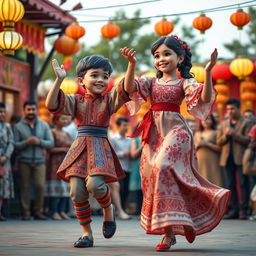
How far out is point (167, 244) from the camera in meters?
5.37

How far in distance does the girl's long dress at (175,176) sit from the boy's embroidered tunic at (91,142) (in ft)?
0.89

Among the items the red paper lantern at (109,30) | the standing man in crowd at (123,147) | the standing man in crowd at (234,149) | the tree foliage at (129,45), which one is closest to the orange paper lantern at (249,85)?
the red paper lantern at (109,30)

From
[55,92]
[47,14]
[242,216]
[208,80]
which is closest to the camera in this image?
[208,80]

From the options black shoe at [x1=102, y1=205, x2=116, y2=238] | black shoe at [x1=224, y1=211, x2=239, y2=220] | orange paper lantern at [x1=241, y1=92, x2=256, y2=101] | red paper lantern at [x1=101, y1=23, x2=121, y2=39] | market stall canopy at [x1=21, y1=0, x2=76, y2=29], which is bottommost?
black shoe at [x1=224, y1=211, x2=239, y2=220]

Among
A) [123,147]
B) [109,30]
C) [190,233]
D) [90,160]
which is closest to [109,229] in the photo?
[90,160]

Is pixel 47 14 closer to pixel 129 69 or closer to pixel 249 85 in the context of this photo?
pixel 249 85

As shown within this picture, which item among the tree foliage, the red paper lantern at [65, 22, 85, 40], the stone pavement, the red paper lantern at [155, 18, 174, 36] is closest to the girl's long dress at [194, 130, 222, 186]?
the red paper lantern at [155, 18, 174, 36]

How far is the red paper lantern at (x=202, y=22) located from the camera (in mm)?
11125

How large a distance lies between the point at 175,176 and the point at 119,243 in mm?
860

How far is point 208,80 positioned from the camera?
5.43m

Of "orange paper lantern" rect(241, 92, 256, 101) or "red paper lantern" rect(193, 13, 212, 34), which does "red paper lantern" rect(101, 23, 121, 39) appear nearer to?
"red paper lantern" rect(193, 13, 212, 34)

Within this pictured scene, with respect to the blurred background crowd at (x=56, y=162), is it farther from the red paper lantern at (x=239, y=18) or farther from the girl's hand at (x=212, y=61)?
the girl's hand at (x=212, y=61)

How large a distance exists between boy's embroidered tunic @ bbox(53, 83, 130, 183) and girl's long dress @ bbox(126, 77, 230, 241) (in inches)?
10.7

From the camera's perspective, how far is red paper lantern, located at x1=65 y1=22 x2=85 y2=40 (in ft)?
39.4
